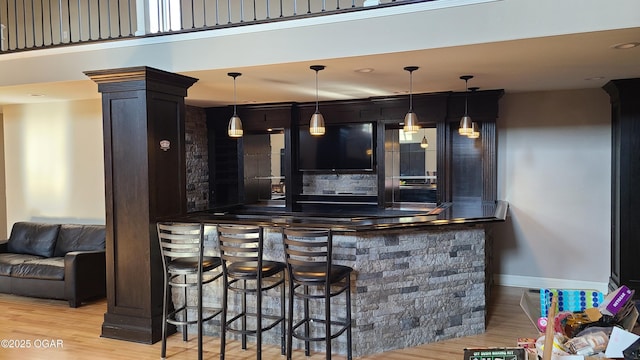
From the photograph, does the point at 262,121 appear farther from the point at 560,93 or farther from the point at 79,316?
Result: the point at 560,93

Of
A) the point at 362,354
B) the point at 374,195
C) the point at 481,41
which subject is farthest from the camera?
the point at 374,195

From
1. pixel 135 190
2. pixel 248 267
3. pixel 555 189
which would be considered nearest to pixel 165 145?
pixel 135 190

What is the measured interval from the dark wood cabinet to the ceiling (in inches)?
11.5

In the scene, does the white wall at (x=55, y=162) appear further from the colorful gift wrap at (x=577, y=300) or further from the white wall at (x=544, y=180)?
the colorful gift wrap at (x=577, y=300)

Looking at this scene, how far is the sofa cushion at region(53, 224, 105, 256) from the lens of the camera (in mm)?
5633

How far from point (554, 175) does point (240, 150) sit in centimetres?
425

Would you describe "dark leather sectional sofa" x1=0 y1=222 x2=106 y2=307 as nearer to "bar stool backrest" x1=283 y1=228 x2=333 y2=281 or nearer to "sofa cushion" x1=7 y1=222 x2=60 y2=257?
"sofa cushion" x1=7 y1=222 x2=60 y2=257

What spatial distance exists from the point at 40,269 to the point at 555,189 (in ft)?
19.8

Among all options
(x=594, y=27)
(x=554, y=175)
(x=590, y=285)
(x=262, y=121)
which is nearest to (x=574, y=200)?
(x=554, y=175)

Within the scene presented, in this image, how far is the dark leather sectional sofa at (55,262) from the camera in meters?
5.07

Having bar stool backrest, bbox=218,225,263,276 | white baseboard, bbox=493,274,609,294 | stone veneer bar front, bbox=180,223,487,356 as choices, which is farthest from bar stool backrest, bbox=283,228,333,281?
white baseboard, bbox=493,274,609,294

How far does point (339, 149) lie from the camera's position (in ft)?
21.6

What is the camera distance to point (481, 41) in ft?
10.7

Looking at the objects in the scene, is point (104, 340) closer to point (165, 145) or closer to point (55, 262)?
point (55, 262)
